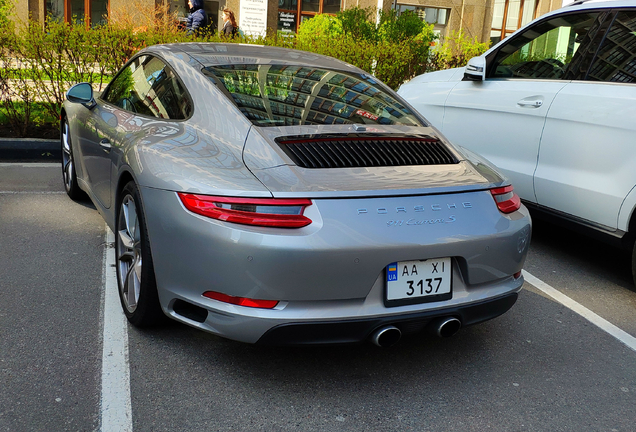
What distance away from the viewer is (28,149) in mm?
7512

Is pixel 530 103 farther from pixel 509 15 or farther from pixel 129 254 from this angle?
pixel 509 15

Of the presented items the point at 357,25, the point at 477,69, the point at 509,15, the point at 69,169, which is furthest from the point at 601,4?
the point at 509,15

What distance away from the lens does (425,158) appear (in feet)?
10.3

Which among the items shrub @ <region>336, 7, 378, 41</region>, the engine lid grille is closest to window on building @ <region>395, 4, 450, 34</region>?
shrub @ <region>336, 7, 378, 41</region>

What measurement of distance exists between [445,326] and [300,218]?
2.68 ft

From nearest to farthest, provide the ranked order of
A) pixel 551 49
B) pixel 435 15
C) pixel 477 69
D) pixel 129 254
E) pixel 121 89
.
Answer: pixel 129 254, pixel 121 89, pixel 551 49, pixel 477 69, pixel 435 15

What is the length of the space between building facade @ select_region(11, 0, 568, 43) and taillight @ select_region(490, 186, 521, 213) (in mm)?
16293

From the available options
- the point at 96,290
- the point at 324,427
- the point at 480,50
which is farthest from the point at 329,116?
the point at 480,50

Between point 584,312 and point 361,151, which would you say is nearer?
point 361,151

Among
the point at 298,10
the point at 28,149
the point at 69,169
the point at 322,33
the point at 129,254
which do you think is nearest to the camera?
the point at 129,254

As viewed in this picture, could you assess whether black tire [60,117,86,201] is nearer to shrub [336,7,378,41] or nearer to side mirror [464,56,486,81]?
side mirror [464,56,486,81]

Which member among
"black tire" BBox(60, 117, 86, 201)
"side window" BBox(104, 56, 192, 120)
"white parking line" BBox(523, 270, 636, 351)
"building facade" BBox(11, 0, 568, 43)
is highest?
"building facade" BBox(11, 0, 568, 43)

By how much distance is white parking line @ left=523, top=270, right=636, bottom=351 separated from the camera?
11.8 feet

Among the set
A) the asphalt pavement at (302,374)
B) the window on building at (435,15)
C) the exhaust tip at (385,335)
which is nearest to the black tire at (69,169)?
the asphalt pavement at (302,374)
